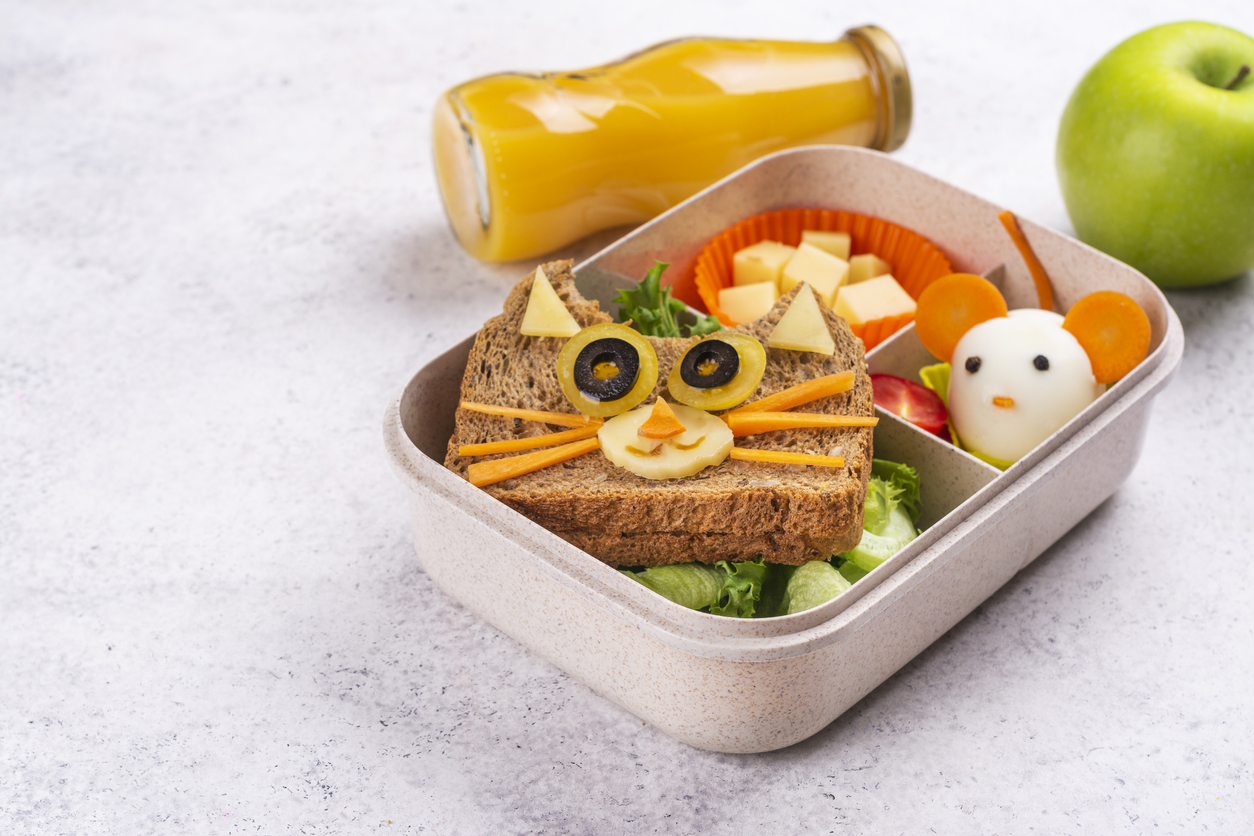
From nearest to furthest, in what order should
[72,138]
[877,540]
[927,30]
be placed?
1. [877,540]
2. [72,138]
3. [927,30]

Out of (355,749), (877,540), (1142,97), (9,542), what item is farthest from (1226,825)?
(9,542)

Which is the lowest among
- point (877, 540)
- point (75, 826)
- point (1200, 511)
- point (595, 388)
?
point (75, 826)

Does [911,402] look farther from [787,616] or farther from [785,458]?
[787,616]

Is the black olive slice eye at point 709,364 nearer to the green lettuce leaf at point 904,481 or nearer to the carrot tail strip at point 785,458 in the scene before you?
the carrot tail strip at point 785,458

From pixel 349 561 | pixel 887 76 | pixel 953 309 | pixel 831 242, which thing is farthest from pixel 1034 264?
pixel 349 561

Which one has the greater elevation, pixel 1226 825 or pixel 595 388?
pixel 595 388

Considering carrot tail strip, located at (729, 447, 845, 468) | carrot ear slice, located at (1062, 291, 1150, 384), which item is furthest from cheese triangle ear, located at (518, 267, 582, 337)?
carrot ear slice, located at (1062, 291, 1150, 384)

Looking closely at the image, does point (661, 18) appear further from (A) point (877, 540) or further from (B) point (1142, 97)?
(A) point (877, 540)
